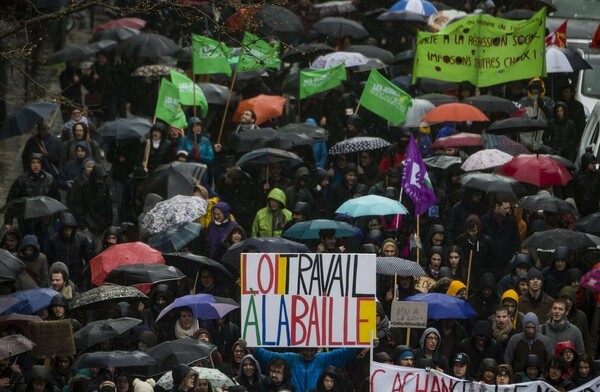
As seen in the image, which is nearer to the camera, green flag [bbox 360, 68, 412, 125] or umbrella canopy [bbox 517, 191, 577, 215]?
umbrella canopy [bbox 517, 191, 577, 215]

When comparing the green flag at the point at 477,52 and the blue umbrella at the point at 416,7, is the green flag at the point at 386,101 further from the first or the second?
the blue umbrella at the point at 416,7

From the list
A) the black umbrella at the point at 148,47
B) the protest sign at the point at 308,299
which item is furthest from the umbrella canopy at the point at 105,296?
the black umbrella at the point at 148,47

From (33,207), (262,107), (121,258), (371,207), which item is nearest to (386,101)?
(262,107)

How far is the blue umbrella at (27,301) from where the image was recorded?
761 inches

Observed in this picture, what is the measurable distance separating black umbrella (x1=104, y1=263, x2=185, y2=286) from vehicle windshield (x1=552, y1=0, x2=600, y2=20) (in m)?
13.0

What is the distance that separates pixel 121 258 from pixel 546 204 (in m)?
4.82

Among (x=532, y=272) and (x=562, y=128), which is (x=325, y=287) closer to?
(x=532, y=272)

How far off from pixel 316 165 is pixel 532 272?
5.38 metres

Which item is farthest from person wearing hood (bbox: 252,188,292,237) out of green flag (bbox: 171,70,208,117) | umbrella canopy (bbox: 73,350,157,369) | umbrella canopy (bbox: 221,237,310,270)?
umbrella canopy (bbox: 73,350,157,369)

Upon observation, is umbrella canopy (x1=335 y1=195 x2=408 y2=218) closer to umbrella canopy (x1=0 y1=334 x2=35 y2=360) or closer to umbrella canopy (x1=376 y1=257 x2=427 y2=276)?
umbrella canopy (x1=376 y1=257 x2=427 y2=276)

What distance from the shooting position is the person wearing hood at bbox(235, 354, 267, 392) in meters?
18.3

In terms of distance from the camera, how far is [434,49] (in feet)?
84.8

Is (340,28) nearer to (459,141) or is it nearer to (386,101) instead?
(386,101)

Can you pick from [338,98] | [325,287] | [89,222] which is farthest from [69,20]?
[325,287]
